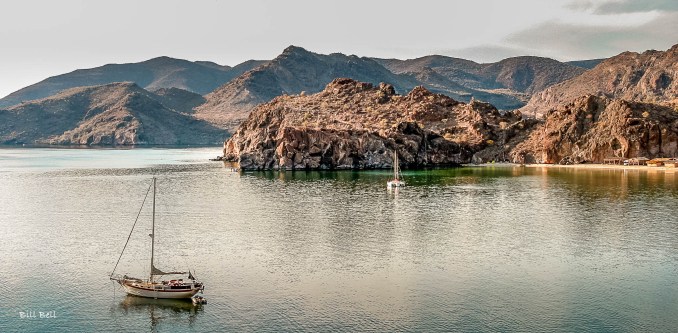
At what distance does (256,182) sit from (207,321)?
4633 inches

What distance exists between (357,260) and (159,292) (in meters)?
24.2

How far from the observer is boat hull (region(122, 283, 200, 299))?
54625mm

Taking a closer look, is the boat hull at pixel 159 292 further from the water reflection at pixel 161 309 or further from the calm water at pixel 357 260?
the calm water at pixel 357 260

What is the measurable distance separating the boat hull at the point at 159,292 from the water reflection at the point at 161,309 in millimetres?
437

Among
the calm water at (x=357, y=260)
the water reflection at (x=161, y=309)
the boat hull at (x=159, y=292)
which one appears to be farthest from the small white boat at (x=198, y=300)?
the calm water at (x=357, y=260)

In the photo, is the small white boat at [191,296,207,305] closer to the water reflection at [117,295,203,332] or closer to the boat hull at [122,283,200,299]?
the water reflection at [117,295,203,332]

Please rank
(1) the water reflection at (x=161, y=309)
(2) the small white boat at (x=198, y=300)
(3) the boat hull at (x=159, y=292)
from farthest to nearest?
(3) the boat hull at (x=159, y=292), (2) the small white boat at (x=198, y=300), (1) the water reflection at (x=161, y=309)

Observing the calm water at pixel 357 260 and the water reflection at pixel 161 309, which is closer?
the calm water at pixel 357 260

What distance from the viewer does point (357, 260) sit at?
70.1m

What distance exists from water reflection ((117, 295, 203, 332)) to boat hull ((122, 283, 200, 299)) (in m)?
0.44

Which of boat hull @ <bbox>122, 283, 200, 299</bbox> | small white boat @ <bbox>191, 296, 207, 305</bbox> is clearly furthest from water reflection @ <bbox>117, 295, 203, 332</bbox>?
boat hull @ <bbox>122, 283, 200, 299</bbox>

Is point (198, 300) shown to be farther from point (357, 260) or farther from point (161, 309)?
point (357, 260)

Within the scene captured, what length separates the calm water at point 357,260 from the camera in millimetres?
50719

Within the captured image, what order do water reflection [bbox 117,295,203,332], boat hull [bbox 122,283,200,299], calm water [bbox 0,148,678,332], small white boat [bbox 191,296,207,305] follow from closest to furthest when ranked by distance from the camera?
calm water [bbox 0,148,678,332] → water reflection [bbox 117,295,203,332] → small white boat [bbox 191,296,207,305] → boat hull [bbox 122,283,200,299]
